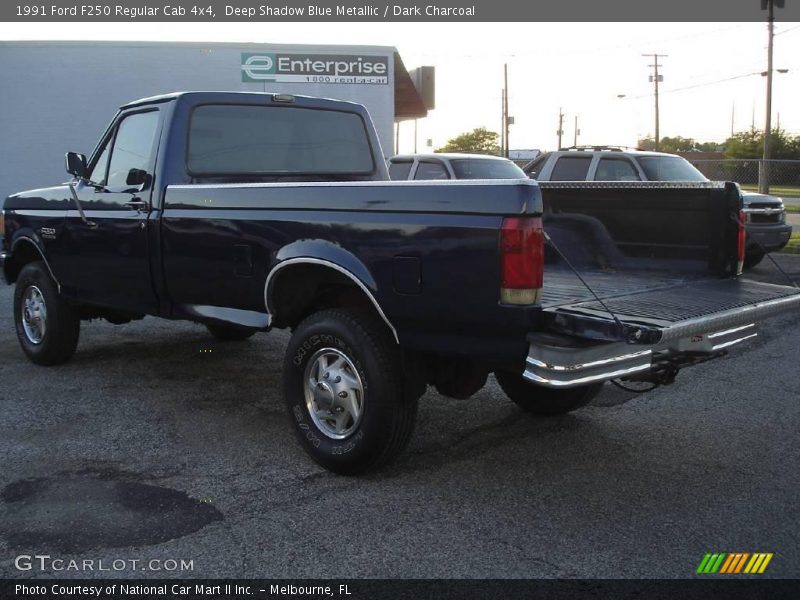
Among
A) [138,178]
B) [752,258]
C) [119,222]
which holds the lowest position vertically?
[752,258]

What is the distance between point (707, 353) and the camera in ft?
13.4

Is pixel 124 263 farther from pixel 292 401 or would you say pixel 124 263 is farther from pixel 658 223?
pixel 658 223

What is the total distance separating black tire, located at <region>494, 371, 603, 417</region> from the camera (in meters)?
5.34

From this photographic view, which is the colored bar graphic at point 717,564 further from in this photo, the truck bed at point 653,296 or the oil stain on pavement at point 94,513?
the oil stain on pavement at point 94,513

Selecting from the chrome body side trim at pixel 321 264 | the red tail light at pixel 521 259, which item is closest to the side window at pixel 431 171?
the chrome body side trim at pixel 321 264

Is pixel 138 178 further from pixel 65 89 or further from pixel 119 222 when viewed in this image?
pixel 65 89

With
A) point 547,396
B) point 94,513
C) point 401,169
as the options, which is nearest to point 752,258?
point 401,169

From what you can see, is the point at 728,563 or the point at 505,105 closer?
the point at 728,563

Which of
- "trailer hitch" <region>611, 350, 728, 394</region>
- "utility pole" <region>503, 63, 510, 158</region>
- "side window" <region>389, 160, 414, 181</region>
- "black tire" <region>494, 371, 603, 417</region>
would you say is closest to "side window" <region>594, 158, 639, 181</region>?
"side window" <region>389, 160, 414, 181</region>

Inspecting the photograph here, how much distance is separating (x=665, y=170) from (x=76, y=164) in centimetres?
947

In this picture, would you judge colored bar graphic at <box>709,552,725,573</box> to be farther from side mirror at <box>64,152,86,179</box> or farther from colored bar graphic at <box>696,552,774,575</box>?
side mirror at <box>64,152,86,179</box>

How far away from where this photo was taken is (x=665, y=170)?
43.0ft

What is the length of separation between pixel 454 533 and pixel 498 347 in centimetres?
83

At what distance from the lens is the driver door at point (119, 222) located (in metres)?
5.59
